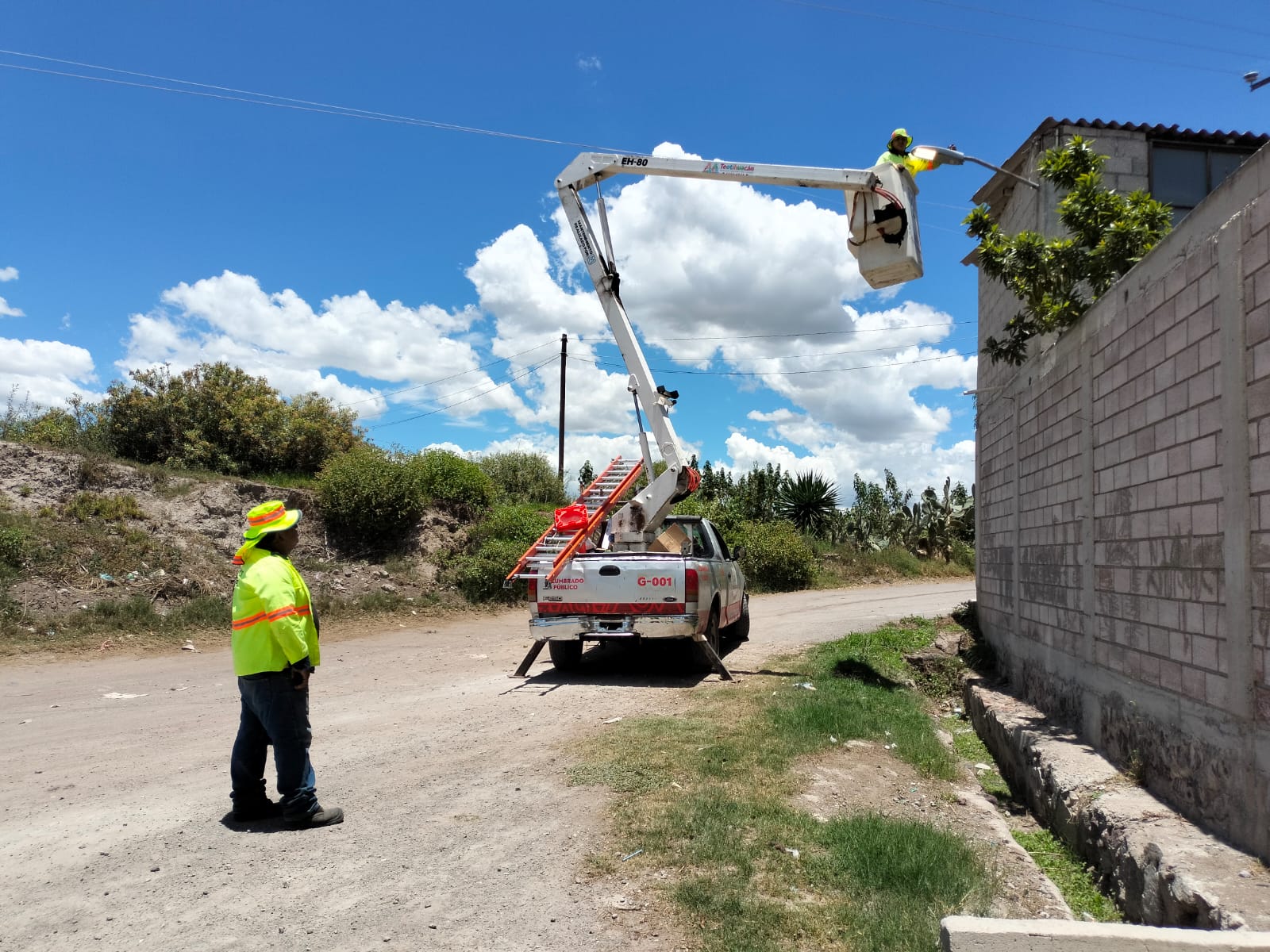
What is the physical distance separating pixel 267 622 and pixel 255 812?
1111mm

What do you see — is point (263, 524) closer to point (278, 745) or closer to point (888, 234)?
point (278, 745)

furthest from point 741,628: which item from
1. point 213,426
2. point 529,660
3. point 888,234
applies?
point 213,426

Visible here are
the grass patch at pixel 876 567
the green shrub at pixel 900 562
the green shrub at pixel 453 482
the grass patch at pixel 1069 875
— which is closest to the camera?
the grass patch at pixel 1069 875

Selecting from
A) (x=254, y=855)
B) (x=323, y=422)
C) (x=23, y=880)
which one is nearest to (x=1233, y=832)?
(x=254, y=855)

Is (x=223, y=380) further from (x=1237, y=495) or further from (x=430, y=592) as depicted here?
(x=1237, y=495)

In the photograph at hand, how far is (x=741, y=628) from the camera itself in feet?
44.8

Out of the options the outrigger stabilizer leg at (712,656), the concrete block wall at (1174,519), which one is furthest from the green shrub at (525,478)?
the concrete block wall at (1174,519)

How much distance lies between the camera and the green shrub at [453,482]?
21453mm

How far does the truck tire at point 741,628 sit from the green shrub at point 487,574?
6.45 metres

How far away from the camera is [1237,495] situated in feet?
14.0

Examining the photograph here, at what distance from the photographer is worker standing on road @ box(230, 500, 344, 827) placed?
4.71 meters

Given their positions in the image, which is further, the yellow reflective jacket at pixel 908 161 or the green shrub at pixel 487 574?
the green shrub at pixel 487 574

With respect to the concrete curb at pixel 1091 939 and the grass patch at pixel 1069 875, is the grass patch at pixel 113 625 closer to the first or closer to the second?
the grass patch at pixel 1069 875

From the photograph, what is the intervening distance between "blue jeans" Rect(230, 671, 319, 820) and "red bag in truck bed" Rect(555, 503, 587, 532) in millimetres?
6111
